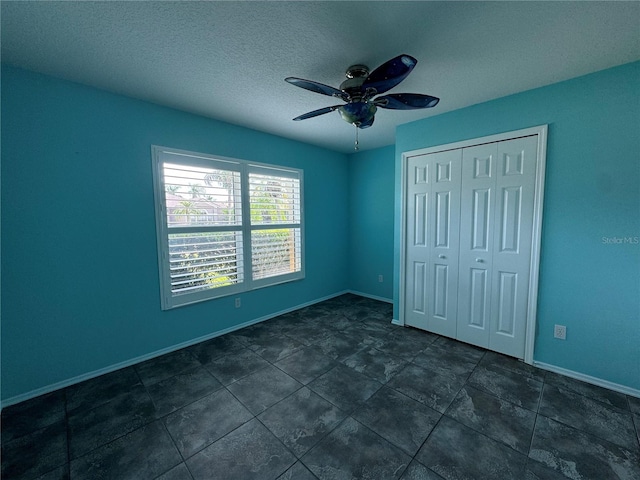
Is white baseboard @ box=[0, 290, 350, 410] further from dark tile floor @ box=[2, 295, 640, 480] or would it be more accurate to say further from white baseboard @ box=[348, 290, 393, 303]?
white baseboard @ box=[348, 290, 393, 303]

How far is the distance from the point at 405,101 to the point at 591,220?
1.83 m

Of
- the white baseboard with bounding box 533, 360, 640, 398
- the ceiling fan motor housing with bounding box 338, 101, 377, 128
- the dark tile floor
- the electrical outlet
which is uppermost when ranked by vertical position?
the ceiling fan motor housing with bounding box 338, 101, 377, 128

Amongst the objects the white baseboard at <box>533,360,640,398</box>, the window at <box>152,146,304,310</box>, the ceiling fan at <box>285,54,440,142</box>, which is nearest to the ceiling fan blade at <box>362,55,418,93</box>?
the ceiling fan at <box>285,54,440,142</box>

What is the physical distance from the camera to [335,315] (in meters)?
3.61

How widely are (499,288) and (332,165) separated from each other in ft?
9.76

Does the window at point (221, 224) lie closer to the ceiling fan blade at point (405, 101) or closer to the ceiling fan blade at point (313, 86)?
the ceiling fan blade at point (313, 86)

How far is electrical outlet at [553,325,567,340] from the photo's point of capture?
2.19 m

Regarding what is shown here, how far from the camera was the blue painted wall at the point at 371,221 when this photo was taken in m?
4.14

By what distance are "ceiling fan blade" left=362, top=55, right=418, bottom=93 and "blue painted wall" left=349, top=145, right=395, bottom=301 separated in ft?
8.30

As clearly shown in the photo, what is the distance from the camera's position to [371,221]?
172 inches

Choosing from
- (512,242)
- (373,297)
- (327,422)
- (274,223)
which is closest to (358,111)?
(512,242)

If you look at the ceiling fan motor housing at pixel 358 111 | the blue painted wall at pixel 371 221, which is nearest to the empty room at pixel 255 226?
the ceiling fan motor housing at pixel 358 111

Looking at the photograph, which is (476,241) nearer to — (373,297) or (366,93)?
(366,93)

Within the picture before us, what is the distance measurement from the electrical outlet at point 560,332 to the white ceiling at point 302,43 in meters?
2.11
